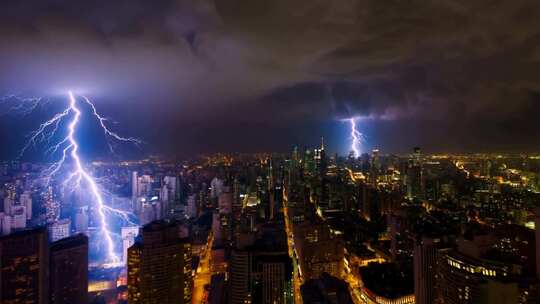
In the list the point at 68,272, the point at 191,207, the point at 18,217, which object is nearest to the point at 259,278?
the point at 68,272

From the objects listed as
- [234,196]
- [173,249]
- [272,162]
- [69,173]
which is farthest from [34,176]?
[272,162]

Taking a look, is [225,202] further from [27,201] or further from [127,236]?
[27,201]

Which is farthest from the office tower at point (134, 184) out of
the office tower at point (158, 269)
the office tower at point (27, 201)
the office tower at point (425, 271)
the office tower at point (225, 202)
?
the office tower at point (425, 271)

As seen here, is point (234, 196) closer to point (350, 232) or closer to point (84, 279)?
point (350, 232)

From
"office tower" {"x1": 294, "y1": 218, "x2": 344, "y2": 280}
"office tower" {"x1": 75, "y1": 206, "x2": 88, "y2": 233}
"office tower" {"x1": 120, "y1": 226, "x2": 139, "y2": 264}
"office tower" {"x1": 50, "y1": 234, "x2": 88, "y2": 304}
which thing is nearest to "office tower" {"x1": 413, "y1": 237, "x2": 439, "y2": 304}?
"office tower" {"x1": 294, "y1": 218, "x2": 344, "y2": 280}

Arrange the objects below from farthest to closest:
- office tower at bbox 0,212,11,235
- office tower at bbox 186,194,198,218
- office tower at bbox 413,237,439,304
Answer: office tower at bbox 186,194,198,218 → office tower at bbox 0,212,11,235 → office tower at bbox 413,237,439,304

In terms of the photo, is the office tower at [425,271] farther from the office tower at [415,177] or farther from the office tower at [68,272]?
the office tower at [415,177]

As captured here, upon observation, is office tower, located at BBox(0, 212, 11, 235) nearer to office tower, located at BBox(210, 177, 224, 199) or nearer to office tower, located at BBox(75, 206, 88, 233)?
office tower, located at BBox(75, 206, 88, 233)
